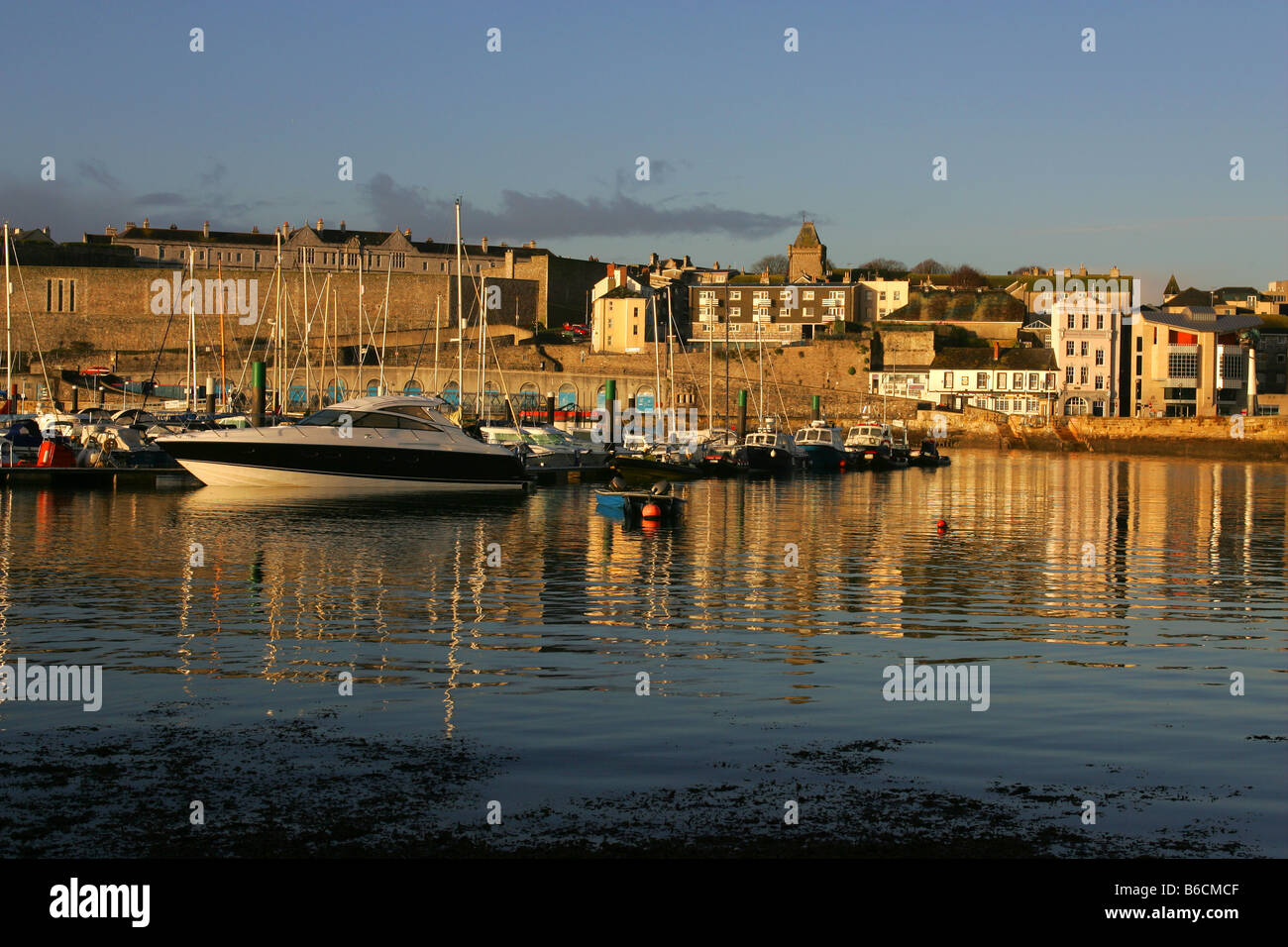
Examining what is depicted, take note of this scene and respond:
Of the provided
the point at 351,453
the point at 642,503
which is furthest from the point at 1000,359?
the point at 642,503

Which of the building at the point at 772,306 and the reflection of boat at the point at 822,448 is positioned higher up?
the building at the point at 772,306

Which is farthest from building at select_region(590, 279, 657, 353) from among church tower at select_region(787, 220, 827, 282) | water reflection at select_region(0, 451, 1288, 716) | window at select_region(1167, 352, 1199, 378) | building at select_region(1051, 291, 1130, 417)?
water reflection at select_region(0, 451, 1288, 716)

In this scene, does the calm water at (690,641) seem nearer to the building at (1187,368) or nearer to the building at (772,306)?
the building at (1187,368)

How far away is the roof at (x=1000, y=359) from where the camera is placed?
7769 centimetres

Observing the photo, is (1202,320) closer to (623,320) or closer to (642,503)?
(623,320)

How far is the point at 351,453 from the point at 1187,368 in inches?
2400

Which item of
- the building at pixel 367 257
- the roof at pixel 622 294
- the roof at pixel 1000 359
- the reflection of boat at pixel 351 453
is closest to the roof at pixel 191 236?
the building at pixel 367 257

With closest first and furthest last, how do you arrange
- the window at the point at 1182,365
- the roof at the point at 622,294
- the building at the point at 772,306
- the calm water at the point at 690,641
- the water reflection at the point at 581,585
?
1. the calm water at the point at 690,641
2. the water reflection at the point at 581,585
3. the window at the point at 1182,365
4. the roof at the point at 622,294
5. the building at the point at 772,306

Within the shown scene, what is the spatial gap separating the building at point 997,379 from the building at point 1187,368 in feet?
18.5

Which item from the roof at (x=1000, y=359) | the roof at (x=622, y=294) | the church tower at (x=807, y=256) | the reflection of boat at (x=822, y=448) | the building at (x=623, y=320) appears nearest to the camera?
the reflection of boat at (x=822, y=448)

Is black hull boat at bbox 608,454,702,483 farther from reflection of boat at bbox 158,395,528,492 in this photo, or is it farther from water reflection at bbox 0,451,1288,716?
water reflection at bbox 0,451,1288,716

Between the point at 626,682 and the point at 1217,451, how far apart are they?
62.9 m

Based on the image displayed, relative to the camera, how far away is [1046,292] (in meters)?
90.6
